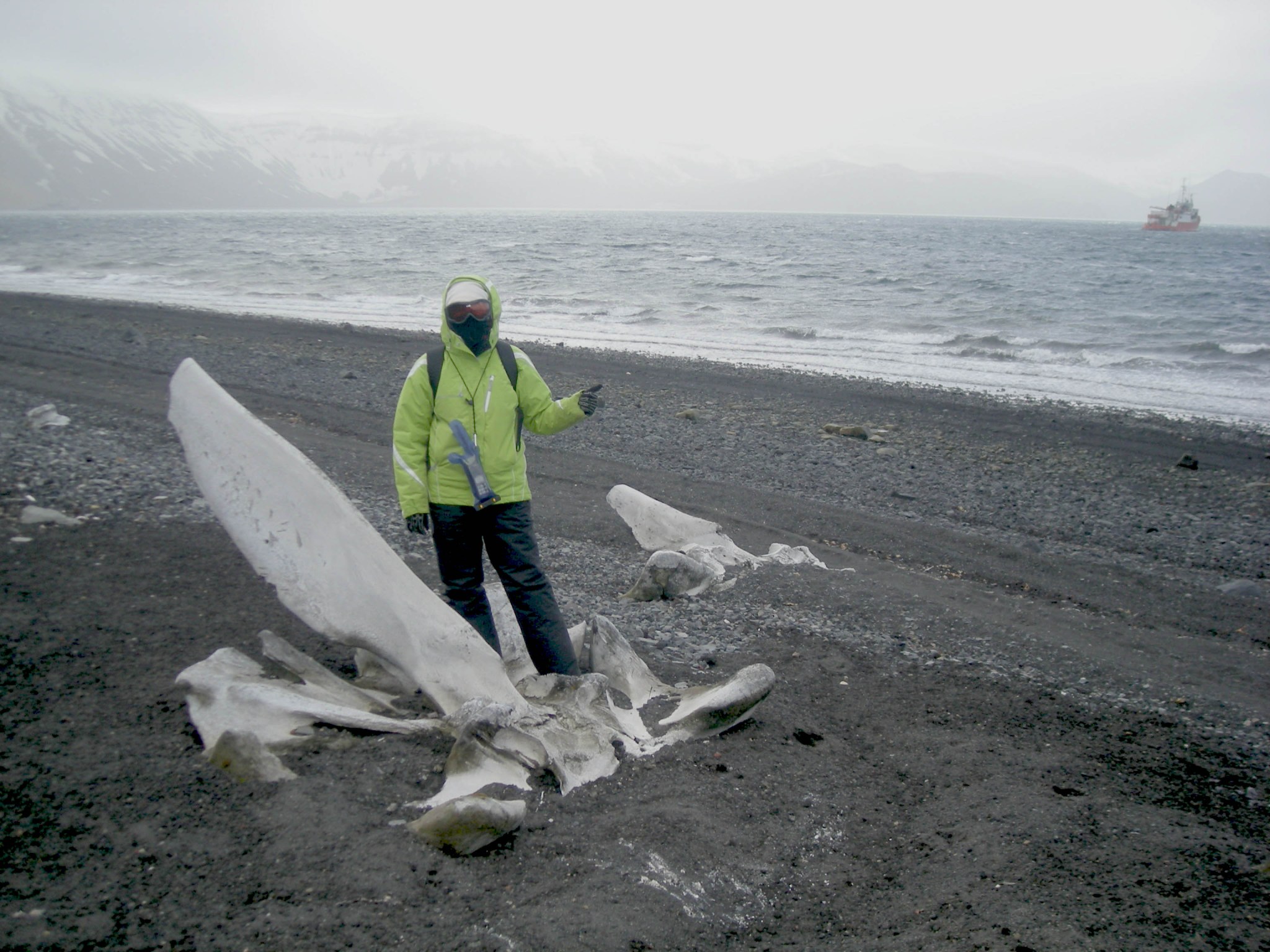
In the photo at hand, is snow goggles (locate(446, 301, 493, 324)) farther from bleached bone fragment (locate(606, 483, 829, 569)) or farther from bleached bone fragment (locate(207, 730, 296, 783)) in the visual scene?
bleached bone fragment (locate(606, 483, 829, 569))

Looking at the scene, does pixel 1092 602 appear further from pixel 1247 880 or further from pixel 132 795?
pixel 132 795

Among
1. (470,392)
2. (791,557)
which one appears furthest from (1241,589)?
(470,392)

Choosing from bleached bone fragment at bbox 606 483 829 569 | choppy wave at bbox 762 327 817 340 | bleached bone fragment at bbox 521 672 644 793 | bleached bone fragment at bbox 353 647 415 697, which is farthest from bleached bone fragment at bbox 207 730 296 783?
choppy wave at bbox 762 327 817 340

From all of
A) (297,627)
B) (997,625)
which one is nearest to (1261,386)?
(997,625)

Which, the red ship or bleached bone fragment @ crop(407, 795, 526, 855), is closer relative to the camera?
bleached bone fragment @ crop(407, 795, 526, 855)

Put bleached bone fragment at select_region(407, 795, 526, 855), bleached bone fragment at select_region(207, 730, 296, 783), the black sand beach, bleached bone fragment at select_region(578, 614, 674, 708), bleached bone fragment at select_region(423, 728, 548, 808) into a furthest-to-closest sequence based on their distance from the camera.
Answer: bleached bone fragment at select_region(578, 614, 674, 708) < bleached bone fragment at select_region(423, 728, 548, 808) < bleached bone fragment at select_region(207, 730, 296, 783) < bleached bone fragment at select_region(407, 795, 526, 855) < the black sand beach

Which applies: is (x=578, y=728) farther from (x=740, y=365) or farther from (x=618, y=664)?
(x=740, y=365)

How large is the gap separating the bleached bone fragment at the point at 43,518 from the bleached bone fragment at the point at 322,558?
2226mm

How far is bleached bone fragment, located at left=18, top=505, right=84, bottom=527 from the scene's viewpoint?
545cm

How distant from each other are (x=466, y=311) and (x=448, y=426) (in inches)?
20.6

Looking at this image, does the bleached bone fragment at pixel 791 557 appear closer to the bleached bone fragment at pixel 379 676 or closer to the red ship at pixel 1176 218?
the bleached bone fragment at pixel 379 676

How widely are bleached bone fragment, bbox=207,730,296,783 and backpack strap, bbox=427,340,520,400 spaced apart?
1.62 metres

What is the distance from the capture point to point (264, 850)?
2777 mm

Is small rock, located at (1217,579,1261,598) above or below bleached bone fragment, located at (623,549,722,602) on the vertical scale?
below
